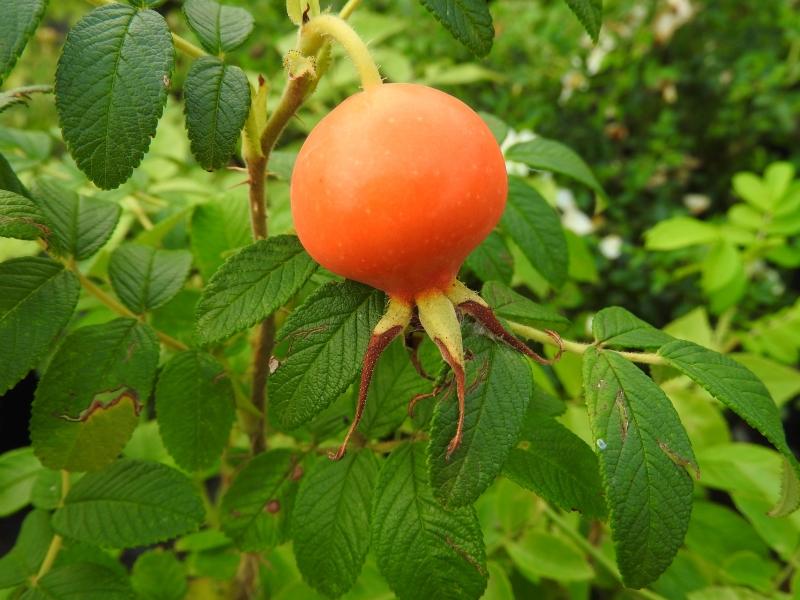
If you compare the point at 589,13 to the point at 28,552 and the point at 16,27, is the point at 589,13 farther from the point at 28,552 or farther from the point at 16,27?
the point at 28,552

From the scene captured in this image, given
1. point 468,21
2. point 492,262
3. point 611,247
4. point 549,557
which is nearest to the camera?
point 468,21

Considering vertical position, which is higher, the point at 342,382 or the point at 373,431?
the point at 342,382

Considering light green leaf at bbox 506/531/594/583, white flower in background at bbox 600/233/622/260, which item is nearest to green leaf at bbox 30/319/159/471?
light green leaf at bbox 506/531/594/583

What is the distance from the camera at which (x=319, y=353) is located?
74 cm

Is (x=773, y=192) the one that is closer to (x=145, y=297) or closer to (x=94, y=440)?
(x=145, y=297)

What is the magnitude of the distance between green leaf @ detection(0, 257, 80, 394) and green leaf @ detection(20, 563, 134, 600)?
309mm

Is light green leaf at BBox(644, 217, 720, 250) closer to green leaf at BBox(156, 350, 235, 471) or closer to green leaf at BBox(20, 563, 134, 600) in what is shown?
green leaf at BBox(156, 350, 235, 471)

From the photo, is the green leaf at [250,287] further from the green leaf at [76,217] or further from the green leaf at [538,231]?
the green leaf at [538,231]

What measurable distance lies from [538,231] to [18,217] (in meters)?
0.75

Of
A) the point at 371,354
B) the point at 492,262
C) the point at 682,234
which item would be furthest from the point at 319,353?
the point at 682,234

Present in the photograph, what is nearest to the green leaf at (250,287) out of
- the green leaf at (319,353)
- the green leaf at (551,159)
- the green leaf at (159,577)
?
the green leaf at (319,353)

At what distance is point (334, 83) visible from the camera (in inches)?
86.3

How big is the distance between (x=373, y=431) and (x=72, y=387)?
388 millimetres

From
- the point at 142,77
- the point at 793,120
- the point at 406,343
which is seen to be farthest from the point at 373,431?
the point at 793,120
